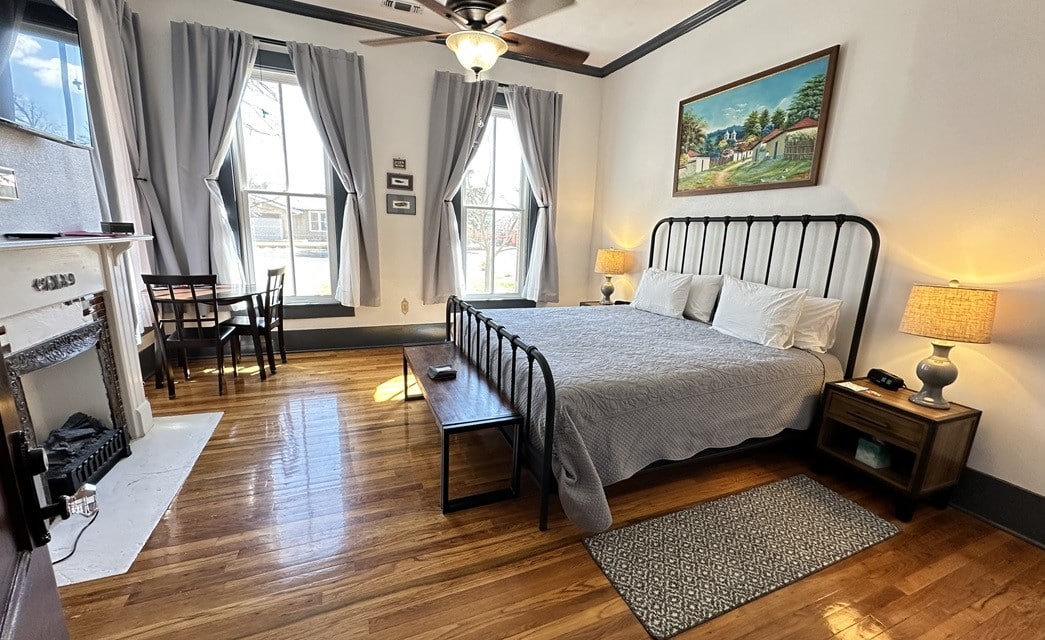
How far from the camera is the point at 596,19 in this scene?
3.59 meters

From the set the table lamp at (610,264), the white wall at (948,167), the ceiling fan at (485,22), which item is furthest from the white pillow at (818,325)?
the ceiling fan at (485,22)

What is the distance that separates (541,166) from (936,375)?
3.66 meters

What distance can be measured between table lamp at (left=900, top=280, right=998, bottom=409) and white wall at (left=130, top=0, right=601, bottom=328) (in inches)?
136

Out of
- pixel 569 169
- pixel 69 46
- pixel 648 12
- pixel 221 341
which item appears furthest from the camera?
pixel 569 169

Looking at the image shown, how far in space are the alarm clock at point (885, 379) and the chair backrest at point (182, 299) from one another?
4110mm

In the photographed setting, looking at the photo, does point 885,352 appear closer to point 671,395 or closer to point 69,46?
point 671,395

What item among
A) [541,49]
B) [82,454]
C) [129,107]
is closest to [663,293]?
[541,49]

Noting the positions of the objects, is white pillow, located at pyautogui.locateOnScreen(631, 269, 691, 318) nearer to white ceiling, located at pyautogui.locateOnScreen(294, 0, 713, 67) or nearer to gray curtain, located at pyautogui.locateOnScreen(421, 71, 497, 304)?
gray curtain, located at pyautogui.locateOnScreen(421, 71, 497, 304)

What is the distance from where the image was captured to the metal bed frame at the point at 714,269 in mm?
1893

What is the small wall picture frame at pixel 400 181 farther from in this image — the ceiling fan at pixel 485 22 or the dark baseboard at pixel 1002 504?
the dark baseboard at pixel 1002 504

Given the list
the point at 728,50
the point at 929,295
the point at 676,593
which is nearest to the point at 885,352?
the point at 929,295

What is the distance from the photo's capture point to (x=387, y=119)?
4.05 meters

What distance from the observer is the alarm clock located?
86.7 inches

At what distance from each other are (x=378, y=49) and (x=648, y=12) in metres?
2.36
